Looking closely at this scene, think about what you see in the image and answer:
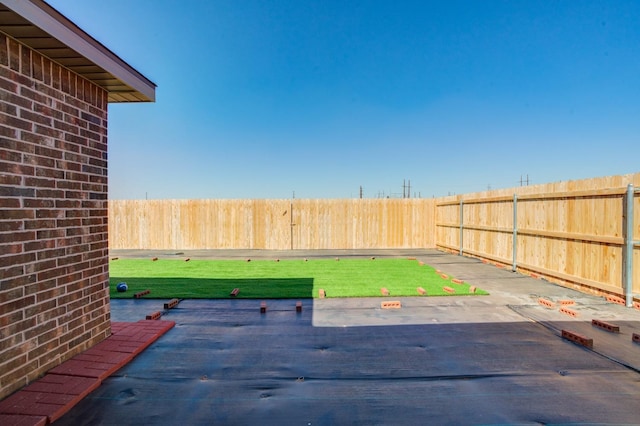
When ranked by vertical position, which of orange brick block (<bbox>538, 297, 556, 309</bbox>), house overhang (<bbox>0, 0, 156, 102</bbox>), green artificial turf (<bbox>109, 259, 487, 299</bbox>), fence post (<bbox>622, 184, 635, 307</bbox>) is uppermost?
house overhang (<bbox>0, 0, 156, 102</bbox>)

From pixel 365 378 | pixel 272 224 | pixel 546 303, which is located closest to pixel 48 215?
pixel 365 378

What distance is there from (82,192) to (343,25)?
420 inches

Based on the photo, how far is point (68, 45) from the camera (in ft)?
8.43

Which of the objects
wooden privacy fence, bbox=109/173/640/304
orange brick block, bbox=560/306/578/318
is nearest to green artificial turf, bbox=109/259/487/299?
orange brick block, bbox=560/306/578/318

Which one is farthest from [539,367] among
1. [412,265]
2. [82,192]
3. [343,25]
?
[343,25]

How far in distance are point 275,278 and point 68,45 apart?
572cm

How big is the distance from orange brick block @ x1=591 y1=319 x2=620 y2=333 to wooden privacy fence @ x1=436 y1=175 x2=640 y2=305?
171 cm

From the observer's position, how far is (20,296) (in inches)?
96.6

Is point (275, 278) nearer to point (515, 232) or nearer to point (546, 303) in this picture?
point (546, 303)

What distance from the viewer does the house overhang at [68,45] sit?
2.19m

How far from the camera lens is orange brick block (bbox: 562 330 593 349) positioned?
3.45 meters

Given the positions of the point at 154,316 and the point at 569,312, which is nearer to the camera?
the point at 154,316

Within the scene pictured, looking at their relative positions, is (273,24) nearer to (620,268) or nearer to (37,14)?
(37,14)

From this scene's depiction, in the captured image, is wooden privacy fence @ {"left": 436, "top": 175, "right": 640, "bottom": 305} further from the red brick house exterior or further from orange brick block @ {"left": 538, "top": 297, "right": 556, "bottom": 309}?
the red brick house exterior
